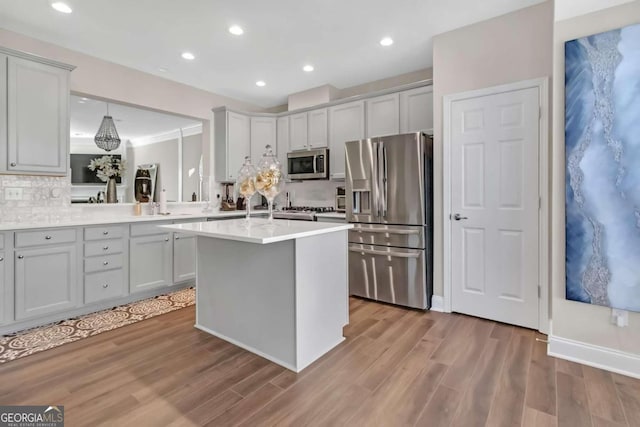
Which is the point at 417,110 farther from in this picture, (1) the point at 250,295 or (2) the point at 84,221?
(2) the point at 84,221

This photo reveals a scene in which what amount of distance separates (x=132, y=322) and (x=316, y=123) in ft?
11.2

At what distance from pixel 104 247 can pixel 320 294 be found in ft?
8.00

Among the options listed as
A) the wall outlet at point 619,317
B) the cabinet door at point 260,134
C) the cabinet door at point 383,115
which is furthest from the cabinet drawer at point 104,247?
the wall outlet at point 619,317

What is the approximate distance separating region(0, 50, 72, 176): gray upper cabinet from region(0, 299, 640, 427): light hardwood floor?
178 centimetres

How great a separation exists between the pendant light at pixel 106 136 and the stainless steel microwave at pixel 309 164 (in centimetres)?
261

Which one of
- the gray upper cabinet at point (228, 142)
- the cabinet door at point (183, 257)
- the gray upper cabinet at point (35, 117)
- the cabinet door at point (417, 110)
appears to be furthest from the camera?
the gray upper cabinet at point (228, 142)

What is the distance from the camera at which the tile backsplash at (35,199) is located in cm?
304

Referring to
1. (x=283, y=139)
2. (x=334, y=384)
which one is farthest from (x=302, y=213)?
(x=334, y=384)

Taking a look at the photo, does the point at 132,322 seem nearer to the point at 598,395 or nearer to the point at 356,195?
the point at 356,195

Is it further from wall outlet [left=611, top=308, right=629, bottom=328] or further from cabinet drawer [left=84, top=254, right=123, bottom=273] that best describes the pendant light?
wall outlet [left=611, top=308, right=629, bottom=328]

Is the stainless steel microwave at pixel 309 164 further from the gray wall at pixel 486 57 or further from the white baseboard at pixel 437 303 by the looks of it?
the white baseboard at pixel 437 303

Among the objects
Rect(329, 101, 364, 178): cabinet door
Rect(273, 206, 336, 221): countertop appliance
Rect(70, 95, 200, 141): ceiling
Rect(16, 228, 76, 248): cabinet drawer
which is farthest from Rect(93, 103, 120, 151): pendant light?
Rect(329, 101, 364, 178): cabinet door

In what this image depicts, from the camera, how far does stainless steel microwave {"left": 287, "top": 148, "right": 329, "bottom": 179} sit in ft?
14.9

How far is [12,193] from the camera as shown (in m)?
3.06
